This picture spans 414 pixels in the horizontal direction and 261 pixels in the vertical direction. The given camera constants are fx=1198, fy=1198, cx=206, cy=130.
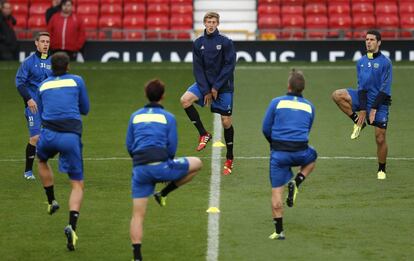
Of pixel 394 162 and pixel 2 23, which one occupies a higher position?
pixel 2 23

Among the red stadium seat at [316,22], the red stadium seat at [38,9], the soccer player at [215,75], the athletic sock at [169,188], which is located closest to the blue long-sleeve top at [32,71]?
the soccer player at [215,75]

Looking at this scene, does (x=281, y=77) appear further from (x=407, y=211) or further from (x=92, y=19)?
(x=407, y=211)

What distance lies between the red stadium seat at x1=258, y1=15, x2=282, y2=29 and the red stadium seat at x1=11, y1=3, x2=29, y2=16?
21.8 ft

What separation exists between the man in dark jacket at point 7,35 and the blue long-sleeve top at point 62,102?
54.1 feet

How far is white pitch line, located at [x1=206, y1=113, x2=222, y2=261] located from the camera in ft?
42.4

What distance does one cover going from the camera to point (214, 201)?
15453mm

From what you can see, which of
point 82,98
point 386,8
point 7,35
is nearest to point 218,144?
point 82,98

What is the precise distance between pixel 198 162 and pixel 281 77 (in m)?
15.1

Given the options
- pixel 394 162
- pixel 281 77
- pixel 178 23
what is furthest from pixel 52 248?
pixel 178 23

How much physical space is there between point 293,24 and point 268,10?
1.11 m

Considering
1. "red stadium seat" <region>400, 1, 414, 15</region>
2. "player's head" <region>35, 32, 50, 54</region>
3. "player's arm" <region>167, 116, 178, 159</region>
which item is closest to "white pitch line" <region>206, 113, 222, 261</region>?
"player's arm" <region>167, 116, 178, 159</region>

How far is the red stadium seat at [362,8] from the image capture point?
33.4 meters

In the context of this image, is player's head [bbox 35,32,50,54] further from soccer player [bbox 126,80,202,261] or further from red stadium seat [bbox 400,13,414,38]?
red stadium seat [bbox 400,13,414,38]

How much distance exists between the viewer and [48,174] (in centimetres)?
1409
